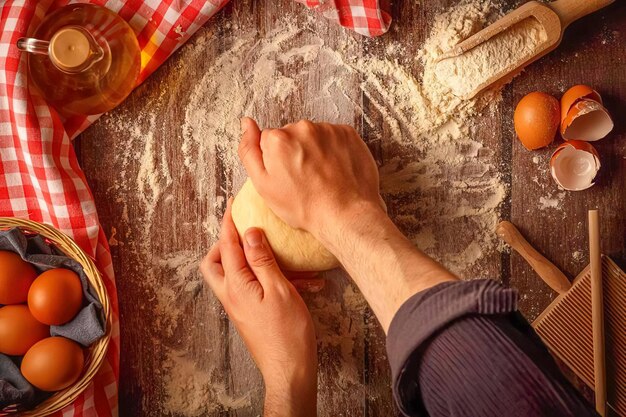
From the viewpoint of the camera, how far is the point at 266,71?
3.85ft

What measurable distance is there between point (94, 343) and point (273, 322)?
1.08 ft

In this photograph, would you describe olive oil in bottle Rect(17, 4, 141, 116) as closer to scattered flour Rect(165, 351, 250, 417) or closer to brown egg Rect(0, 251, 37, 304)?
brown egg Rect(0, 251, 37, 304)

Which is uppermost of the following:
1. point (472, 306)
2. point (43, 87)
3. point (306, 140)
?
point (43, 87)

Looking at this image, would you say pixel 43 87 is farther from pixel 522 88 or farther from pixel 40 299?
pixel 522 88

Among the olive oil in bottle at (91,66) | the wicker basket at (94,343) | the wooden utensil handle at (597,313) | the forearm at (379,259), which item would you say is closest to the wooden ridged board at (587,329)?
the wooden utensil handle at (597,313)

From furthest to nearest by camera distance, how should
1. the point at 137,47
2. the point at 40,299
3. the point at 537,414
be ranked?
1. the point at 137,47
2. the point at 40,299
3. the point at 537,414

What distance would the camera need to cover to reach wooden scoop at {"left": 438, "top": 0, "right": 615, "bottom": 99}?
3.53 ft

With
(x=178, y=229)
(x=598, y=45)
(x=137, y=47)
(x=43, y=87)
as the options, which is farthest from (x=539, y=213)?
(x=43, y=87)

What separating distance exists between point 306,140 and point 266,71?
0.70 feet

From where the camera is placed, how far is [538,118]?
1090 millimetres

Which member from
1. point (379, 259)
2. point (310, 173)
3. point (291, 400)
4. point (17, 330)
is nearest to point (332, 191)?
point (310, 173)

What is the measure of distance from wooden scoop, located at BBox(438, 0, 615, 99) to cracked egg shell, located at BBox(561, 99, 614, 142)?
131 mm

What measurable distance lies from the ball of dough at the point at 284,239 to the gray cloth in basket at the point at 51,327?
11.9 inches

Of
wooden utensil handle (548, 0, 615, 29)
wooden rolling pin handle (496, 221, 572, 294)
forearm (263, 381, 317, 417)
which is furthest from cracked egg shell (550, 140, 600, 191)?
forearm (263, 381, 317, 417)
